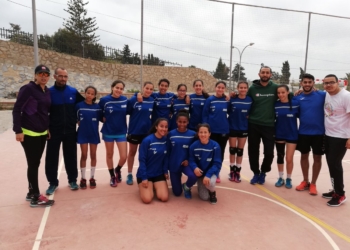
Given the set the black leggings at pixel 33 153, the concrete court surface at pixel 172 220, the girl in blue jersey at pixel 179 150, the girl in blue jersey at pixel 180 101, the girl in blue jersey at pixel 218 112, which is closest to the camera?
the concrete court surface at pixel 172 220

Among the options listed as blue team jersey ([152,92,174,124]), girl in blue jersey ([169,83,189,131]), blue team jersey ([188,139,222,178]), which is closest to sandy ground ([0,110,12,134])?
blue team jersey ([152,92,174,124])

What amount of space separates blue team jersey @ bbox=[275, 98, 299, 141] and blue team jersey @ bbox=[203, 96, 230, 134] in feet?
2.63

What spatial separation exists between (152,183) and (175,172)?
0.37 meters

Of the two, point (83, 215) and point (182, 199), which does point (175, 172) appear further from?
point (83, 215)

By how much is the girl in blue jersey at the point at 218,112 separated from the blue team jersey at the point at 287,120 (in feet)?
2.63

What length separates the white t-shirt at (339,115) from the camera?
3.61 m

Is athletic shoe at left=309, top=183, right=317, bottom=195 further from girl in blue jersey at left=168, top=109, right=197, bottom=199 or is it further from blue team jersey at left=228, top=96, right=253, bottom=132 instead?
girl in blue jersey at left=168, top=109, right=197, bottom=199

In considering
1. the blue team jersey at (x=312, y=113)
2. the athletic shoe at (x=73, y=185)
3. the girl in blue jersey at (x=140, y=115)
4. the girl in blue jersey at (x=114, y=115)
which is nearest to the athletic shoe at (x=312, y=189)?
the blue team jersey at (x=312, y=113)

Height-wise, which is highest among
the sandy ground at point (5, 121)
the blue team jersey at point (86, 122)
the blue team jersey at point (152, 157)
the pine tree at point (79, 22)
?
the pine tree at point (79, 22)

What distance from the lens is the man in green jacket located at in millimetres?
4250

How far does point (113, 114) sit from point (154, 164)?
100cm

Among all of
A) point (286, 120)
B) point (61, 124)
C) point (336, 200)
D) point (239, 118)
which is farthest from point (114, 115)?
point (336, 200)

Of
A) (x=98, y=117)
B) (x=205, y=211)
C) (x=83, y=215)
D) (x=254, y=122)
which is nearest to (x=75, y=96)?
(x=98, y=117)

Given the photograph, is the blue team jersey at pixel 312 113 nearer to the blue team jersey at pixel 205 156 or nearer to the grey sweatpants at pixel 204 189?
the blue team jersey at pixel 205 156
